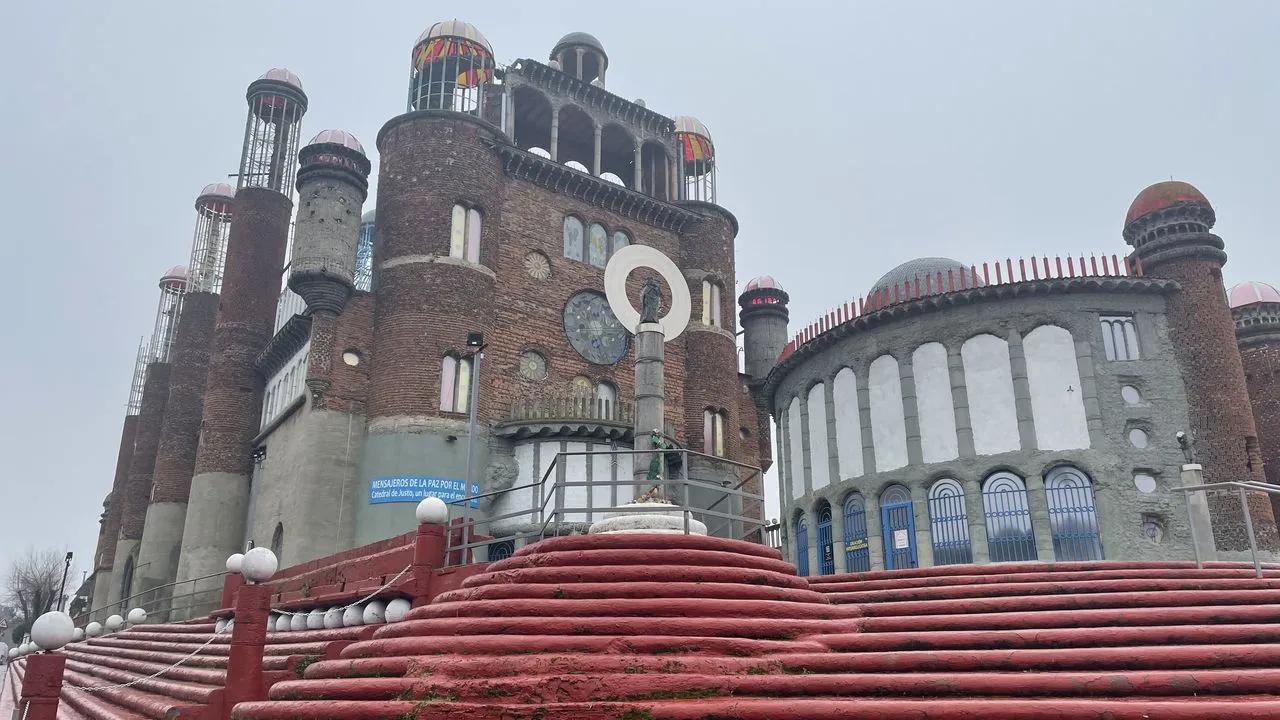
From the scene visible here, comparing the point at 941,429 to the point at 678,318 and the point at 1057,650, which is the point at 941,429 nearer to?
the point at 678,318

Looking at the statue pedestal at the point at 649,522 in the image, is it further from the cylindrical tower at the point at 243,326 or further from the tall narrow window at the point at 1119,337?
the cylindrical tower at the point at 243,326

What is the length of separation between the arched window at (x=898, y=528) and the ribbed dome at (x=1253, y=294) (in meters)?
13.9

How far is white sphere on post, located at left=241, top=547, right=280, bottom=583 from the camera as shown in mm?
12016

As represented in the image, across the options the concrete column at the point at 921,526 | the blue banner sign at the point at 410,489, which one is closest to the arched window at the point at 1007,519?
the concrete column at the point at 921,526

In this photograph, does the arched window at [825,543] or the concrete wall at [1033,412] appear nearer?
the concrete wall at [1033,412]

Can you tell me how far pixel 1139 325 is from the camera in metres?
22.7

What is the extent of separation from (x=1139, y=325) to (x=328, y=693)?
21.3 meters

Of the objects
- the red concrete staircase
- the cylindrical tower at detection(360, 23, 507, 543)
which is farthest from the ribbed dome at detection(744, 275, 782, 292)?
the red concrete staircase

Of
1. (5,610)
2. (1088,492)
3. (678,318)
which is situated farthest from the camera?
(5,610)

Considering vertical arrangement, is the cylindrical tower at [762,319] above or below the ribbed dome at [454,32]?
below

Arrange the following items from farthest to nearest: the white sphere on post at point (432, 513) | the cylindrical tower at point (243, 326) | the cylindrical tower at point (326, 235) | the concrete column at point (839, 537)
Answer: the cylindrical tower at point (243, 326) < the cylindrical tower at point (326, 235) < the concrete column at point (839, 537) < the white sphere on post at point (432, 513)

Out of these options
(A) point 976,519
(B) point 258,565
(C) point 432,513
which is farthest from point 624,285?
(A) point 976,519

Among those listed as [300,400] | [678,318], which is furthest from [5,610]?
[678,318]

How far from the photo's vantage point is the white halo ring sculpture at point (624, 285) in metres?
18.5
